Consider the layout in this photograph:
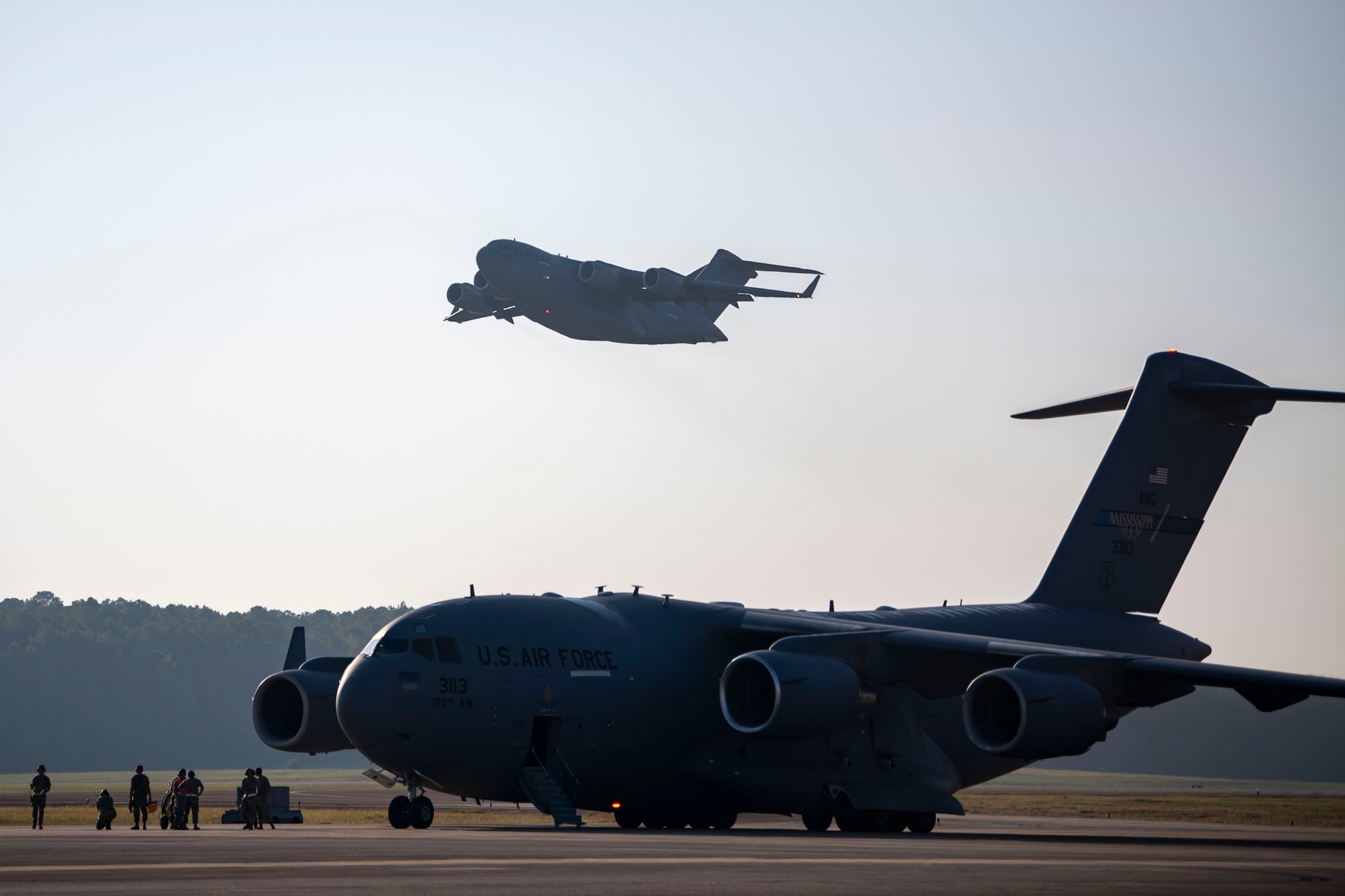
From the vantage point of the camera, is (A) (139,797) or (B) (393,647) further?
(A) (139,797)

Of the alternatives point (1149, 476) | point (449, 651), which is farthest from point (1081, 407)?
point (449, 651)

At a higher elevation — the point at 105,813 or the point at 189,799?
the point at 189,799

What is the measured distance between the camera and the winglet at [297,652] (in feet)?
91.2

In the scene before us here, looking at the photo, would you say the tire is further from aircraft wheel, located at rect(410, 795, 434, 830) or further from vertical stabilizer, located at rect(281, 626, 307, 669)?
vertical stabilizer, located at rect(281, 626, 307, 669)

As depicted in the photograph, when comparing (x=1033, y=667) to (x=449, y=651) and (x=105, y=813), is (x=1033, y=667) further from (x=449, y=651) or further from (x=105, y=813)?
(x=105, y=813)

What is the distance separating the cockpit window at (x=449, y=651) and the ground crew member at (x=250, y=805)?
4.01 m

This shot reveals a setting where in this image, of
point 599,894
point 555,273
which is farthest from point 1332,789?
point 599,894

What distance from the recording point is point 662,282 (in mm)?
46156

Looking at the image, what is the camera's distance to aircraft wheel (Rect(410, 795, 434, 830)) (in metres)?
23.2

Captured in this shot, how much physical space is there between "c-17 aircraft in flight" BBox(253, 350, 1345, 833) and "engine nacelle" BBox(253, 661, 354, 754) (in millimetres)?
35

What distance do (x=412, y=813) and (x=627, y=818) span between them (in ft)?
13.3

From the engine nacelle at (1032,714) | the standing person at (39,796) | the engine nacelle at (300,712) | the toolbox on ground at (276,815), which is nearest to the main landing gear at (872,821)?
the engine nacelle at (1032,714)

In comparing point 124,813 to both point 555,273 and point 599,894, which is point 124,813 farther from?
point 599,894

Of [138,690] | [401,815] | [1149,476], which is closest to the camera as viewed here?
[401,815]
